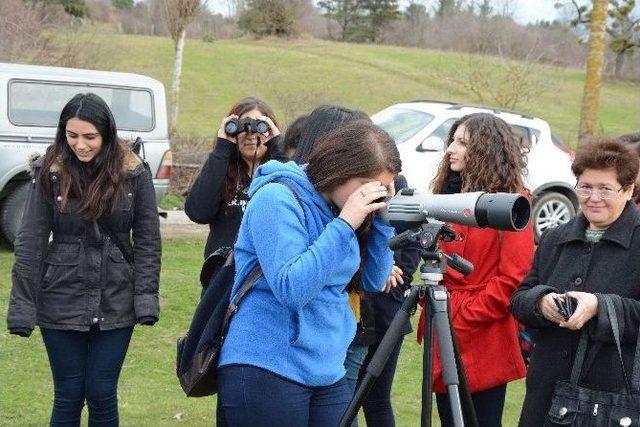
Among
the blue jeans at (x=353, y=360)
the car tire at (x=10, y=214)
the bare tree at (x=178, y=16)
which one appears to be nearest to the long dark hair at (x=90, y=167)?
the blue jeans at (x=353, y=360)

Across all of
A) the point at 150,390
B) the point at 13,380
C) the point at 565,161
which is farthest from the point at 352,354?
the point at 565,161

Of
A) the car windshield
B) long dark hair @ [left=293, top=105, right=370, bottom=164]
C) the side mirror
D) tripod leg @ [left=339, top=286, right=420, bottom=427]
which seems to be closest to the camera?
tripod leg @ [left=339, top=286, right=420, bottom=427]

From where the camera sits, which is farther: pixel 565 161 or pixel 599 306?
pixel 565 161

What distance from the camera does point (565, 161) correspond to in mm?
12047

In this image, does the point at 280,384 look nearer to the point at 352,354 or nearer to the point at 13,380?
the point at 352,354

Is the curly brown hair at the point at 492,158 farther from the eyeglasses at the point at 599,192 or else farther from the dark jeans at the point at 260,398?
the dark jeans at the point at 260,398

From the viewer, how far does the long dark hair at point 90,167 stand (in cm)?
370

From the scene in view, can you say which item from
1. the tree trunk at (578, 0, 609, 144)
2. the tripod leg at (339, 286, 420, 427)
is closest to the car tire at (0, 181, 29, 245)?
the tripod leg at (339, 286, 420, 427)

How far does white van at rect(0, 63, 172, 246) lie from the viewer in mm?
9242

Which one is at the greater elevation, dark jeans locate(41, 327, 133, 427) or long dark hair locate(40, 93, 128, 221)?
long dark hair locate(40, 93, 128, 221)

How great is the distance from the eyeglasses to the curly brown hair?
0.53 metres

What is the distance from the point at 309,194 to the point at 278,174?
11cm

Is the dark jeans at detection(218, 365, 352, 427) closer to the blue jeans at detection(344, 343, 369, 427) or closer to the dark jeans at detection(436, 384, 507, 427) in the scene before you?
the blue jeans at detection(344, 343, 369, 427)

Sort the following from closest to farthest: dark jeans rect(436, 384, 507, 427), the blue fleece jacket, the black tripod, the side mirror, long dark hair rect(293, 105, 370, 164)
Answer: the blue fleece jacket, the black tripod, long dark hair rect(293, 105, 370, 164), dark jeans rect(436, 384, 507, 427), the side mirror
